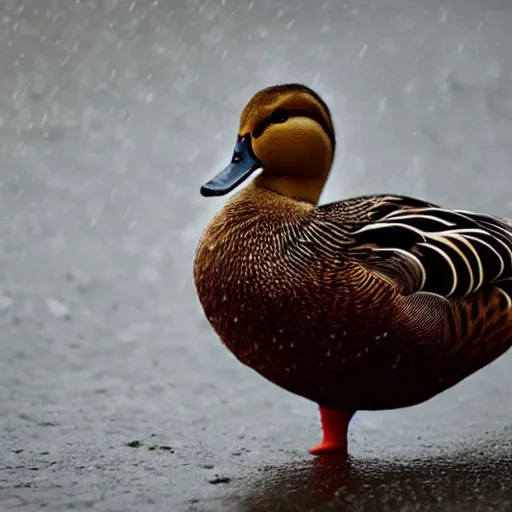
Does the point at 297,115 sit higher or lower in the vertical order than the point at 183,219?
lower

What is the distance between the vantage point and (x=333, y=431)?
291 centimetres

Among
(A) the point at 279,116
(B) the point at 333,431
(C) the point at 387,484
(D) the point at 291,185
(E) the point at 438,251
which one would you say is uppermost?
(A) the point at 279,116

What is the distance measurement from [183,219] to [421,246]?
7.92 feet

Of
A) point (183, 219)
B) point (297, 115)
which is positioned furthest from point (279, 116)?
point (183, 219)

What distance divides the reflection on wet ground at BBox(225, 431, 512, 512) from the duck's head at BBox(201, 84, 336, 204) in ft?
2.27

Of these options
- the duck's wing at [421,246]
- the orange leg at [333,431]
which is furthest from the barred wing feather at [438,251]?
the orange leg at [333,431]

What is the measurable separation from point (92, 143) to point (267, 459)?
312 centimetres

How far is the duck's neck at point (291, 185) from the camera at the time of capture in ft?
9.27

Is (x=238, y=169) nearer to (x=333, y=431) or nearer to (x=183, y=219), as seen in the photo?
(x=333, y=431)

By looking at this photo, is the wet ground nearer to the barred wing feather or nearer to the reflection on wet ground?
the reflection on wet ground

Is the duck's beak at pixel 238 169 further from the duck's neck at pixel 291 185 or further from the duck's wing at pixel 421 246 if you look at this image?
the duck's wing at pixel 421 246

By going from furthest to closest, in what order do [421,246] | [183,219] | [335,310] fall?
[183,219], [421,246], [335,310]

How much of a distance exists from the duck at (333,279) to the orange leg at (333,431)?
0.06m

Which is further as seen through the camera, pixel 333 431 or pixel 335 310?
pixel 333 431
